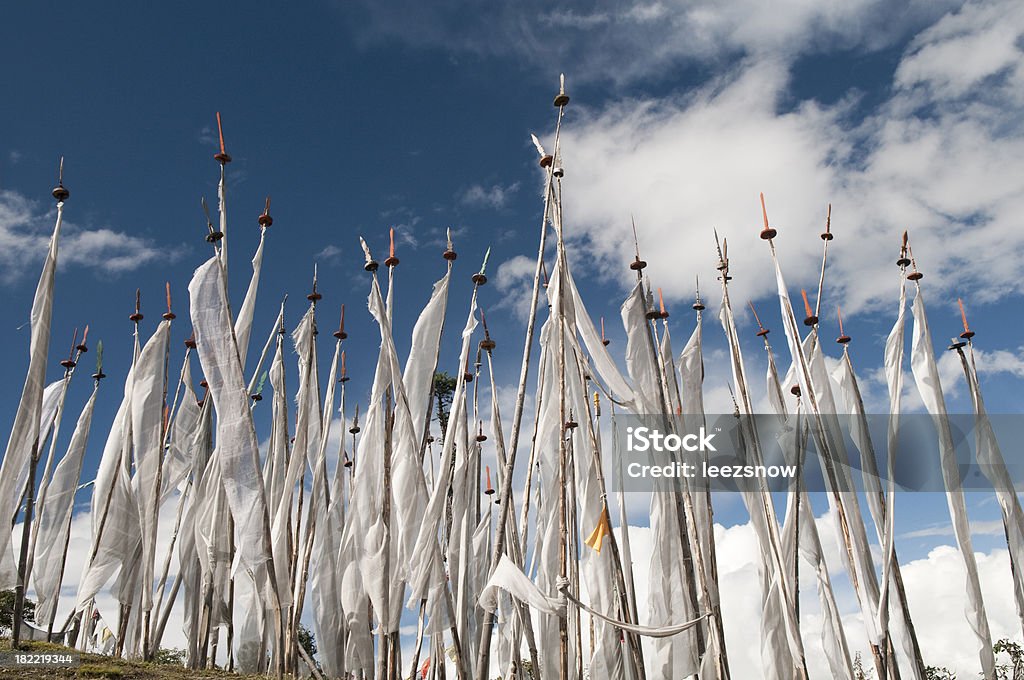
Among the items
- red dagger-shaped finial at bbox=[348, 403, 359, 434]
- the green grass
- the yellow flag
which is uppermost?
red dagger-shaped finial at bbox=[348, 403, 359, 434]

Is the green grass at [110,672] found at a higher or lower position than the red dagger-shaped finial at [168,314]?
lower

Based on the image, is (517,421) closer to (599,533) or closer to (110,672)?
(599,533)

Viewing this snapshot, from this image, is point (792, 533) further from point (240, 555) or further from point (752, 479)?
point (240, 555)

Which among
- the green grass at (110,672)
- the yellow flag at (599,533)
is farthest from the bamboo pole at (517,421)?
the green grass at (110,672)

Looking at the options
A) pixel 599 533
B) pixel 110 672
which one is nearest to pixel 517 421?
pixel 599 533

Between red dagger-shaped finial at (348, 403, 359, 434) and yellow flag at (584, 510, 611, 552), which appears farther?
red dagger-shaped finial at (348, 403, 359, 434)

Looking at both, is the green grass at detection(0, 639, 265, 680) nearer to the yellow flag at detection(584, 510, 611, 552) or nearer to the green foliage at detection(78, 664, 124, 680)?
the green foliage at detection(78, 664, 124, 680)

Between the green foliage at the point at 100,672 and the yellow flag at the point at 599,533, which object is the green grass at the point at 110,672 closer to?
the green foliage at the point at 100,672

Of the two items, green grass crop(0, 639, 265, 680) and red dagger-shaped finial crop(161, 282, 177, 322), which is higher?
red dagger-shaped finial crop(161, 282, 177, 322)

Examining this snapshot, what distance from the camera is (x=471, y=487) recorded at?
7.70 meters

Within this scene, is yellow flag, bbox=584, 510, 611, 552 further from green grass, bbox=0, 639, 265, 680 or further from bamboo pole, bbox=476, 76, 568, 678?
green grass, bbox=0, 639, 265, 680

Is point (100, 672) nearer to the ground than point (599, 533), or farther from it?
nearer to the ground

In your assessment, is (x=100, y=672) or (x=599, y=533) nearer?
(x=599, y=533)

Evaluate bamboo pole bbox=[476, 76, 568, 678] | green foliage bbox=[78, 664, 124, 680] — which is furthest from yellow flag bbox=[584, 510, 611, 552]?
green foliage bbox=[78, 664, 124, 680]
